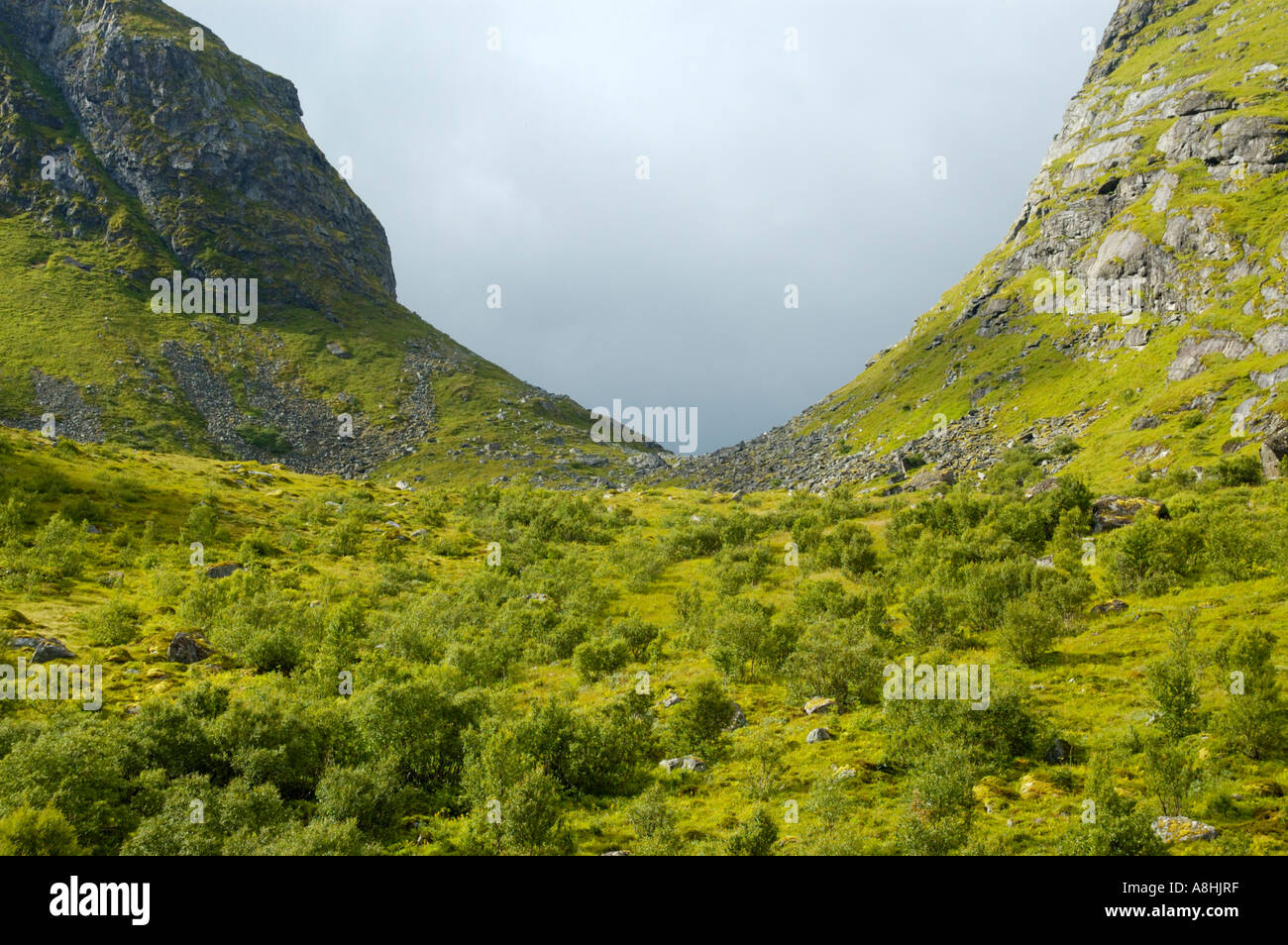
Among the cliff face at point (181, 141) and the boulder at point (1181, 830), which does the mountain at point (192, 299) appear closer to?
the cliff face at point (181, 141)

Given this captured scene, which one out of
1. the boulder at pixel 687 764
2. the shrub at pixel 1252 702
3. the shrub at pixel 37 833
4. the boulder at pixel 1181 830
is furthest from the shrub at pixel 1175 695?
the shrub at pixel 37 833

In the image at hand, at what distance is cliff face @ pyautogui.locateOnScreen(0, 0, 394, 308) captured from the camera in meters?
170

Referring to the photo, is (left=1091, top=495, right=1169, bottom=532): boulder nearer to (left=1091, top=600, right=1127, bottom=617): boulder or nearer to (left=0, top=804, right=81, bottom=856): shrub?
(left=1091, top=600, right=1127, bottom=617): boulder

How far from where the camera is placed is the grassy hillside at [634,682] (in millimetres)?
15266

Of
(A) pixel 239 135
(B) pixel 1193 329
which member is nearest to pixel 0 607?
(B) pixel 1193 329

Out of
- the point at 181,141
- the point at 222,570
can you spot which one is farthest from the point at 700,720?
the point at 181,141

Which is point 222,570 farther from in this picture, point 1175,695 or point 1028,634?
point 1175,695

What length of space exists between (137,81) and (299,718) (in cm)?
23157

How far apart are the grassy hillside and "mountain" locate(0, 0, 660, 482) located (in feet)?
266

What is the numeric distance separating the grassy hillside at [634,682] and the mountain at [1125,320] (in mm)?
34387

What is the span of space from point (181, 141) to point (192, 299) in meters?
55.0

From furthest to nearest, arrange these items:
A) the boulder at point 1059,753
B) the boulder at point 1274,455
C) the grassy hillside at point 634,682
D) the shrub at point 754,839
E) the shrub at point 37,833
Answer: the boulder at point 1274,455 → the boulder at point 1059,753 → the grassy hillside at point 634,682 → the shrub at point 754,839 → the shrub at point 37,833

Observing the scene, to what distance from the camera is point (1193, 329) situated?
9488 centimetres
